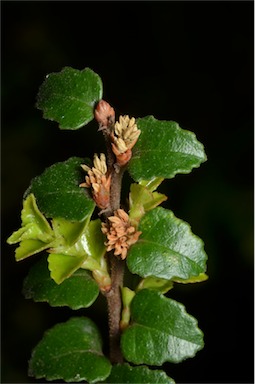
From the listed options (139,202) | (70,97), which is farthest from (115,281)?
(70,97)

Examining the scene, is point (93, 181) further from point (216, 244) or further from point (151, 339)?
point (216, 244)

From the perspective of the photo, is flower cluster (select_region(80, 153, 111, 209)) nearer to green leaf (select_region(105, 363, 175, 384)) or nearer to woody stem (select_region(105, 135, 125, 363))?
woody stem (select_region(105, 135, 125, 363))

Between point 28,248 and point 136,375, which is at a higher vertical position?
point 28,248

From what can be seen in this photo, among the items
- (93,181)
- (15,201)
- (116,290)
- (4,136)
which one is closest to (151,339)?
(116,290)

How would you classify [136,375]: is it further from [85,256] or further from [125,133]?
[125,133]

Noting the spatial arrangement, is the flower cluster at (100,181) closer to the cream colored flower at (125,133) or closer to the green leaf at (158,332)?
the cream colored flower at (125,133)
